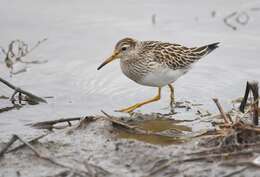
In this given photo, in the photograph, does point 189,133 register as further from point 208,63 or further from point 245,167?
point 208,63

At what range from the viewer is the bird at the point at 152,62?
8.91m

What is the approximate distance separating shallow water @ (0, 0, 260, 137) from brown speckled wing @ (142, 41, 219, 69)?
0.46 meters

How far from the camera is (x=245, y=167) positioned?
18.8 ft

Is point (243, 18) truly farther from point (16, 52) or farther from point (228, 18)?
point (16, 52)

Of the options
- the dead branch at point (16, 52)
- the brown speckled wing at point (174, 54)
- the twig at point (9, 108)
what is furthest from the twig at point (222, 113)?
the dead branch at point (16, 52)

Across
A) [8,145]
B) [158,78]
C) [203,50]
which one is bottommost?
[8,145]

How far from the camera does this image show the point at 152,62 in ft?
29.5

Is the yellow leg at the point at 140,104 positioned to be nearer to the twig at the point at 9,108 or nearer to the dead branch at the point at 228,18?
the twig at the point at 9,108

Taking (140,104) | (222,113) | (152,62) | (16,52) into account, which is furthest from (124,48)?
(222,113)

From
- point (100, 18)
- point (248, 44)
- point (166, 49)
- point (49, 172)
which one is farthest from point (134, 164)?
point (100, 18)

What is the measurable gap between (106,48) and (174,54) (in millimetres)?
2228

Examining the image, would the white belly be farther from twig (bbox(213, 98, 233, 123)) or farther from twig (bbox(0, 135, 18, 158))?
twig (bbox(0, 135, 18, 158))

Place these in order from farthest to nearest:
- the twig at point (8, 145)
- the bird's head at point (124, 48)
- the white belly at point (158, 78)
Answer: the bird's head at point (124, 48) < the white belly at point (158, 78) < the twig at point (8, 145)

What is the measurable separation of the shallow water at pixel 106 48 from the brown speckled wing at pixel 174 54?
462 mm
